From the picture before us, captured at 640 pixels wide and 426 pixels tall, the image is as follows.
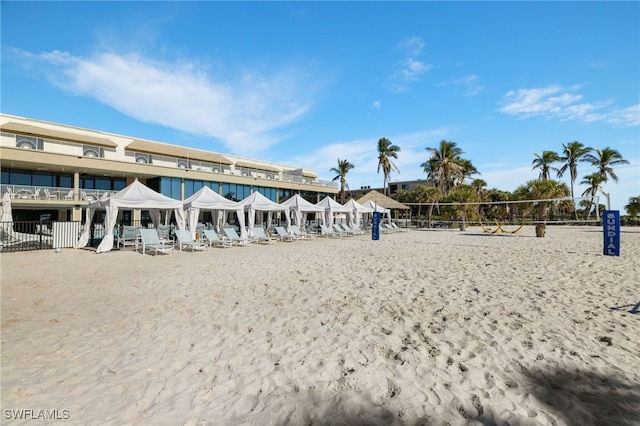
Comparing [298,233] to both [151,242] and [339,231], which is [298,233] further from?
[151,242]

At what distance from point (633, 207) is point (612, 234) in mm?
28467

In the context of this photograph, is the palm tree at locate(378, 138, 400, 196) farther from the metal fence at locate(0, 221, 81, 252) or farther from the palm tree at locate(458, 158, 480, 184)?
the metal fence at locate(0, 221, 81, 252)

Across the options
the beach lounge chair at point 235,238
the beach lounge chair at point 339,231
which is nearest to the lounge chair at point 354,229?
the beach lounge chair at point 339,231

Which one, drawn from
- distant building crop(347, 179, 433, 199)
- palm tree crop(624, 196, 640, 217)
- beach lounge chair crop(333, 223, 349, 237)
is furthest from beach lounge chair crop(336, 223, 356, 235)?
distant building crop(347, 179, 433, 199)

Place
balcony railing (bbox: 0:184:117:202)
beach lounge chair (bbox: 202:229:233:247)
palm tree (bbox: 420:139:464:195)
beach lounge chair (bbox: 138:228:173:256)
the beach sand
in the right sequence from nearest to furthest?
1. the beach sand
2. beach lounge chair (bbox: 138:228:173:256)
3. beach lounge chair (bbox: 202:229:233:247)
4. balcony railing (bbox: 0:184:117:202)
5. palm tree (bbox: 420:139:464:195)

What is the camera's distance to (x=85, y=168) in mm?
21078

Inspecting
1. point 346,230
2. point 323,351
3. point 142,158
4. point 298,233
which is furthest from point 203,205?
point 323,351

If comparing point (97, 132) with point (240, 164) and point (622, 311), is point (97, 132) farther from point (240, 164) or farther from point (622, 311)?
point (622, 311)

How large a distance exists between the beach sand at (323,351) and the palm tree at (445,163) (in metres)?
36.7

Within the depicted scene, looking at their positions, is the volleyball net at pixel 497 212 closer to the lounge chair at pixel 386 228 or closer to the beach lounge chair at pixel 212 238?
the lounge chair at pixel 386 228

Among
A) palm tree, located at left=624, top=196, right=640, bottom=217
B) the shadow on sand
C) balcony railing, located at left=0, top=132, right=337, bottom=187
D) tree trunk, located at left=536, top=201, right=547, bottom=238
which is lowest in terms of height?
the shadow on sand

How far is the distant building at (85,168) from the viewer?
62.5 feet

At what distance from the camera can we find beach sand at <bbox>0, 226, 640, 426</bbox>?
2574 millimetres

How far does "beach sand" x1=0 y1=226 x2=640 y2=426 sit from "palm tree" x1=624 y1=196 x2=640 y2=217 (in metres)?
34.0
